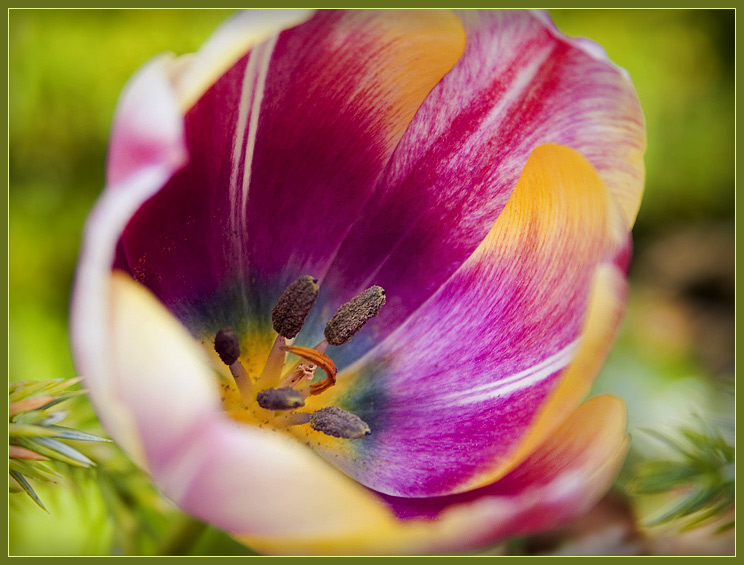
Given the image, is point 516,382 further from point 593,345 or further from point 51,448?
point 51,448

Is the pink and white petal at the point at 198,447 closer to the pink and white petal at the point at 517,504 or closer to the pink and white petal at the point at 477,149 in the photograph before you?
the pink and white petal at the point at 517,504

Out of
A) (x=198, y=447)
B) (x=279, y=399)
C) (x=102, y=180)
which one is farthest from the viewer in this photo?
(x=102, y=180)

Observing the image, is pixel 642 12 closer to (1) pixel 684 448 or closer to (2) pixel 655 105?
(2) pixel 655 105

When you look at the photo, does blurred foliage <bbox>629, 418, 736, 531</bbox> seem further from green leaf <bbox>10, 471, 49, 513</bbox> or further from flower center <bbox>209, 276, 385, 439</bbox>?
green leaf <bbox>10, 471, 49, 513</bbox>

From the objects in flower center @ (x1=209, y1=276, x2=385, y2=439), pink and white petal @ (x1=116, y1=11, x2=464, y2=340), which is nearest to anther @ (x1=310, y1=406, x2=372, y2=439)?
flower center @ (x1=209, y1=276, x2=385, y2=439)

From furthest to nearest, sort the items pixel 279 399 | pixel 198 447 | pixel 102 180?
pixel 102 180, pixel 279 399, pixel 198 447

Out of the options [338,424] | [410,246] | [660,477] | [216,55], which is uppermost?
[216,55]

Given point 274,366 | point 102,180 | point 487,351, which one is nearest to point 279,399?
point 274,366
